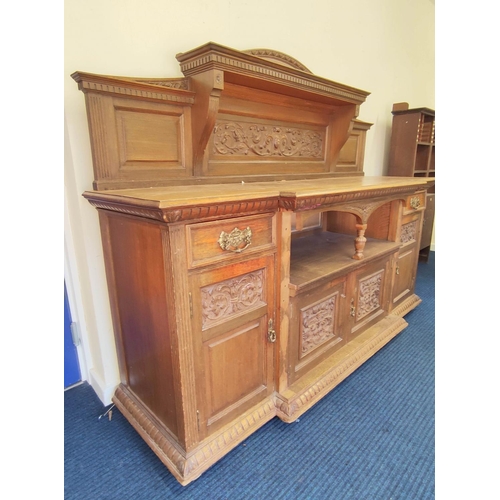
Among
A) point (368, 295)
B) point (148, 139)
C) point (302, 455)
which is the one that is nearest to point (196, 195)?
point (148, 139)

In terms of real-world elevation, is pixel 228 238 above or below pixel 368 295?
above

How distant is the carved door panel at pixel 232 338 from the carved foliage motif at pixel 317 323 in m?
0.20

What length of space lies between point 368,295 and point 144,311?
1280 millimetres

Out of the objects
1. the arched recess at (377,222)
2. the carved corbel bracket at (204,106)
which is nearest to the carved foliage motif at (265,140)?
the carved corbel bracket at (204,106)

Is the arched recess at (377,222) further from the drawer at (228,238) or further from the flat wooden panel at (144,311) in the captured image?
the flat wooden panel at (144,311)

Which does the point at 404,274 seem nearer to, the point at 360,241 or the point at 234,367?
the point at 360,241

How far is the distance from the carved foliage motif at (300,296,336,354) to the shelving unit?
197 centimetres

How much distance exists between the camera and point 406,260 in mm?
2242

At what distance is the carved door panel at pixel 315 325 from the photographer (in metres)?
1.41

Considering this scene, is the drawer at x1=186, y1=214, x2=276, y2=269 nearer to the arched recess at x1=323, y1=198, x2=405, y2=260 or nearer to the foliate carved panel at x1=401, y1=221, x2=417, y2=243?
the arched recess at x1=323, y1=198, x2=405, y2=260
